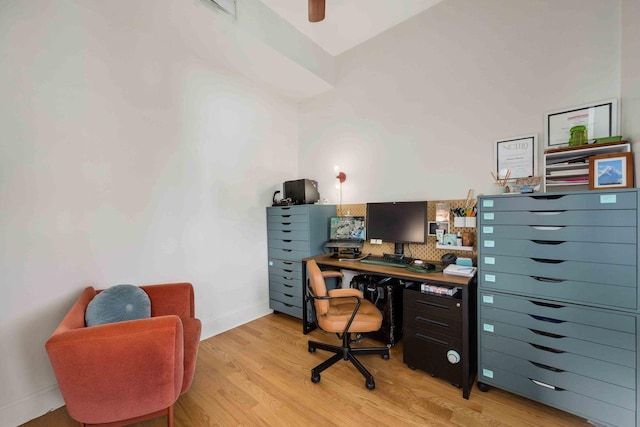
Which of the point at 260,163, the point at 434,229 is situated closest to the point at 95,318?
the point at 260,163

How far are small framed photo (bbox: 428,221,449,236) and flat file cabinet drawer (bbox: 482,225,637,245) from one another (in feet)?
1.97

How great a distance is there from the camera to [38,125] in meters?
1.74

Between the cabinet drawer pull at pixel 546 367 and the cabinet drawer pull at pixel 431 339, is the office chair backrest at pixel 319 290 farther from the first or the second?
the cabinet drawer pull at pixel 546 367

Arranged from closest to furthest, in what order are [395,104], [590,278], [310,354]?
1. [590,278]
2. [310,354]
3. [395,104]

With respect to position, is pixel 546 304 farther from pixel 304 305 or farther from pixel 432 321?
pixel 304 305

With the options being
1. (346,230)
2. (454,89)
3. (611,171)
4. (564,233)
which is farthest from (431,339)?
(454,89)

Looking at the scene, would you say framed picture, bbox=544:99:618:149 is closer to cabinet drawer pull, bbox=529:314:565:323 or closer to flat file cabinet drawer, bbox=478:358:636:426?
cabinet drawer pull, bbox=529:314:565:323

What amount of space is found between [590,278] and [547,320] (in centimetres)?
35

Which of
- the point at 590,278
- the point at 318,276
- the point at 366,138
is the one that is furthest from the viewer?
the point at 366,138

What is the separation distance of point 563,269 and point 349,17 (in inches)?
112

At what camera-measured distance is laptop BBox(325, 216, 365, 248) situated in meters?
2.93

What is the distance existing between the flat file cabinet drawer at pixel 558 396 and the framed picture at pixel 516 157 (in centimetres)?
142

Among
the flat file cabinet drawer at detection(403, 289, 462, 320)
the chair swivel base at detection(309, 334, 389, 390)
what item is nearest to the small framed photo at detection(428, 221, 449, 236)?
the flat file cabinet drawer at detection(403, 289, 462, 320)

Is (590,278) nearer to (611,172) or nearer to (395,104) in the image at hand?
(611,172)
